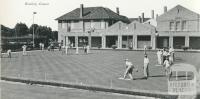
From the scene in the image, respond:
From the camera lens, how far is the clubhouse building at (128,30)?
52375 mm

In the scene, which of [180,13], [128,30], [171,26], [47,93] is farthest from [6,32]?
[47,93]

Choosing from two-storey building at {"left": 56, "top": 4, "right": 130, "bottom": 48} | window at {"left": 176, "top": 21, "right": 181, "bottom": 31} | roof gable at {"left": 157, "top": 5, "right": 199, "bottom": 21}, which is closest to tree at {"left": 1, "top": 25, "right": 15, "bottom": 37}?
two-storey building at {"left": 56, "top": 4, "right": 130, "bottom": 48}

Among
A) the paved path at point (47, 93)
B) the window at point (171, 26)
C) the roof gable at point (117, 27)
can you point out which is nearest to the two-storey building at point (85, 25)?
the roof gable at point (117, 27)

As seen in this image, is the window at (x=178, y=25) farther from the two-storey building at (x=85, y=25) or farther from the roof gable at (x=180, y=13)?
the two-storey building at (x=85, y=25)

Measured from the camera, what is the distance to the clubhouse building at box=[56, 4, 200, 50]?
52375mm

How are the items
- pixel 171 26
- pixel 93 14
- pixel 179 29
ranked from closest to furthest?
pixel 179 29, pixel 171 26, pixel 93 14

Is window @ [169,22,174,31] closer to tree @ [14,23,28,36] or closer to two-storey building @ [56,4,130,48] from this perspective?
two-storey building @ [56,4,130,48]

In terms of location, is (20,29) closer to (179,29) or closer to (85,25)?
(85,25)

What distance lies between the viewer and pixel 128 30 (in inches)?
2245

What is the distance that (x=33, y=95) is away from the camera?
14820mm

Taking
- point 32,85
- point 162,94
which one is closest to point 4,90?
point 32,85

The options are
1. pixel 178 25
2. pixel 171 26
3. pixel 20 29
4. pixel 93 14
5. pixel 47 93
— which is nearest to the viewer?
pixel 47 93

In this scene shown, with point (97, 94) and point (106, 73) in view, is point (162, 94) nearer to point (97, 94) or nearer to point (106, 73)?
point (97, 94)

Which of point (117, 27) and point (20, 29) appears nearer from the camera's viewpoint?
point (117, 27)
